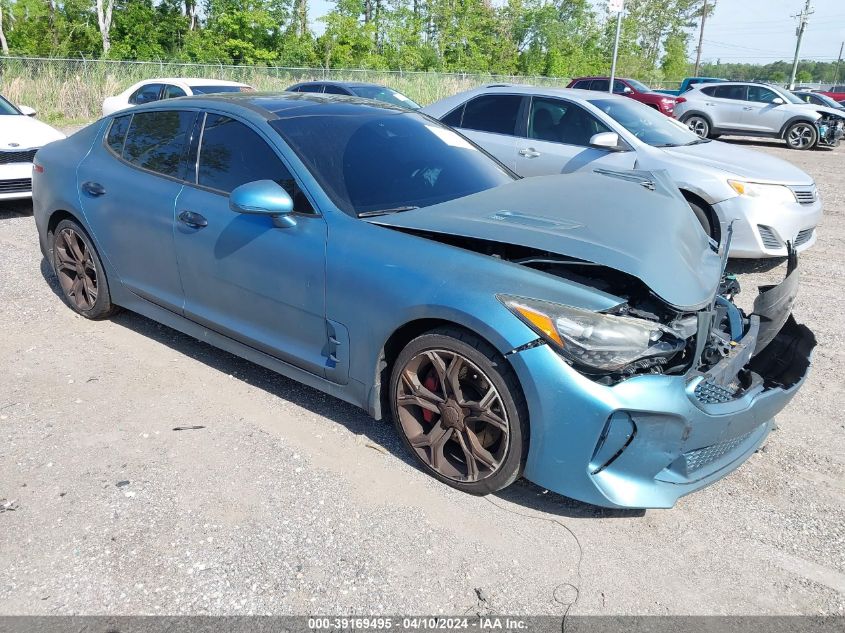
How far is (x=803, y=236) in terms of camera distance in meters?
6.62

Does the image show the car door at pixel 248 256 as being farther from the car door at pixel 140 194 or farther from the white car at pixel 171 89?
the white car at pixel 171 89

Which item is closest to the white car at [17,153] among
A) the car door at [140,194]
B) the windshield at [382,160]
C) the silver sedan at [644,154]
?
the car door at [140,194]

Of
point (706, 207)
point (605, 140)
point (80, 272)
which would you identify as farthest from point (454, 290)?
point (605, 140)

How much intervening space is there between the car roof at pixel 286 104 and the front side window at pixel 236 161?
0.46 ft

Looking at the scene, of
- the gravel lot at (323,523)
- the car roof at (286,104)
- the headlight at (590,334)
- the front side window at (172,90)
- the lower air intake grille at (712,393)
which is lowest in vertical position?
the gravel lot at (323,523)

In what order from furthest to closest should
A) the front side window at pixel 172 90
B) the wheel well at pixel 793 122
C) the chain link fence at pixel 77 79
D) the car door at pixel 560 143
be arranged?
1. the chain link fence at pixel 77 79
2. the wheel well at pixel 793 122
3. the front side window at pixel 172 90
4. the car door at pixel 560 143

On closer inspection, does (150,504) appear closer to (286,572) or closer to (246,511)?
(246,511)

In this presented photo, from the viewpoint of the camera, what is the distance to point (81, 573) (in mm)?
2580

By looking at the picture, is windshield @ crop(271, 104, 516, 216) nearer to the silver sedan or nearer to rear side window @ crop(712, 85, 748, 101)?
the silver sedan

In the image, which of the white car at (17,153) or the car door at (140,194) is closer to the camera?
the car door at (140,194)

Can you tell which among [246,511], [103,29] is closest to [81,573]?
[246,511]

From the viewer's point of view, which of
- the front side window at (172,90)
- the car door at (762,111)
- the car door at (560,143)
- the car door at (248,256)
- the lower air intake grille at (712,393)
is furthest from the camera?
the car door at (762,111)

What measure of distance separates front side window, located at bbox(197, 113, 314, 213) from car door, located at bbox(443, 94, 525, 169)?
13.2 ft

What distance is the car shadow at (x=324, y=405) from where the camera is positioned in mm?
3021
